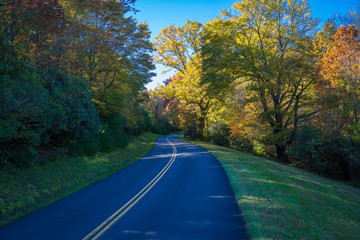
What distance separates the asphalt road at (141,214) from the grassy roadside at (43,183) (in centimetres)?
55

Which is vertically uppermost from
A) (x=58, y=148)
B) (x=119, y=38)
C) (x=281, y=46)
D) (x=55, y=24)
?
(x=281, y=46)

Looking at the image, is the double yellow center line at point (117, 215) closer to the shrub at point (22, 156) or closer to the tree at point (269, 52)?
the shrub at point (22, 156)

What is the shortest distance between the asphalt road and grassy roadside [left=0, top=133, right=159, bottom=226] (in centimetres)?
55

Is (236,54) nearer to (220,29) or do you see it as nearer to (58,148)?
(220,29)

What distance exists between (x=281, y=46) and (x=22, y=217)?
21.2 metres

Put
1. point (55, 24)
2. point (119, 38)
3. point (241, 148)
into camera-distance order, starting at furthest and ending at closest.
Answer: point (241, 148)
point (119, 38)
point (55, 24)

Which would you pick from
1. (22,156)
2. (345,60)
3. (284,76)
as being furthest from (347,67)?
(22,156)

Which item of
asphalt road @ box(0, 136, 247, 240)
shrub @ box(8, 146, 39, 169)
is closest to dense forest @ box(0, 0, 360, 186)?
shrub @ box(8, 146, 39, 169)

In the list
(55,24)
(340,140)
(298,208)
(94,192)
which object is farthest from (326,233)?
(55,24)

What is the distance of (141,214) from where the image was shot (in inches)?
248

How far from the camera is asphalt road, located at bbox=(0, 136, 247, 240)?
16.9 ft

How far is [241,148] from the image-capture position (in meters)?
28.5

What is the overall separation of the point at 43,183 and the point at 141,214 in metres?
5.16

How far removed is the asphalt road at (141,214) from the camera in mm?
5152
